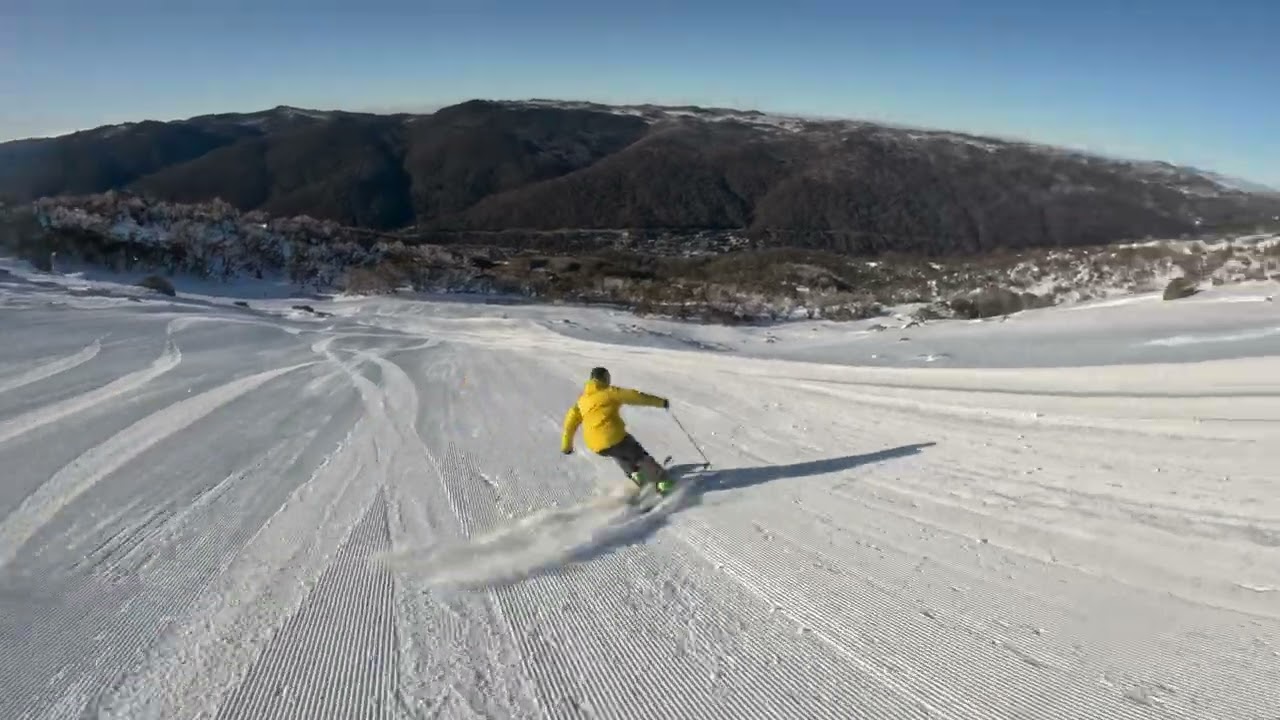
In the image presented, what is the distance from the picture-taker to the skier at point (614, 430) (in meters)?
7.27

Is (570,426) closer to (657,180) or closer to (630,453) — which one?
(630,453)

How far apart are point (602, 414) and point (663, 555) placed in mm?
1733

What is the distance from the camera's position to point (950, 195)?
273 feet

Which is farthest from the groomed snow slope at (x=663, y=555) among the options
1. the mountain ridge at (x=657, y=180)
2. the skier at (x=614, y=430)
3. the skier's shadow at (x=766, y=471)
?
the mountain ridge at (x=657, y=180)

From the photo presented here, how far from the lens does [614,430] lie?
727 cm

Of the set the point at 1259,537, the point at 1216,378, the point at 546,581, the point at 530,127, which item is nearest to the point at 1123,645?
the point at 1259,537

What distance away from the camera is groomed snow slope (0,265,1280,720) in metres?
4.09

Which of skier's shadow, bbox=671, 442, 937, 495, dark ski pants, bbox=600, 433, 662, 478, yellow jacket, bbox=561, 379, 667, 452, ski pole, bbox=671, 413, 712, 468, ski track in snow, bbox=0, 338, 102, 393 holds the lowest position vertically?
ski track in snow, bbox=0, 338, 102, 393

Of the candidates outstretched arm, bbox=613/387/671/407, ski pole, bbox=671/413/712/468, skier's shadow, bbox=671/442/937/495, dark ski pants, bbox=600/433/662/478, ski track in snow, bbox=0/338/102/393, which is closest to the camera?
dark ski pants, bbox=600/433/662/478

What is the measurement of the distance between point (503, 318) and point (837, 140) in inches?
3559

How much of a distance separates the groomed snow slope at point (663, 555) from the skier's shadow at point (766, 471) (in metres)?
0.04

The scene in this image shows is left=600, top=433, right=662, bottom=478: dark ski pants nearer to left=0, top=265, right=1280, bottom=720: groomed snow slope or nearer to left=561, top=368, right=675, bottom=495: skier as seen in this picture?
left=561, top=368, right=675, bottom=495: skier

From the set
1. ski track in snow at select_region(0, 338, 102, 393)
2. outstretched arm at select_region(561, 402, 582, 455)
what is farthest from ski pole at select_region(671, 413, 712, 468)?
ski track in snow at select_region(0, 338, 102, 393)

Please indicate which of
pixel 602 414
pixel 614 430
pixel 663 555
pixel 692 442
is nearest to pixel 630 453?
pixel 614 430
